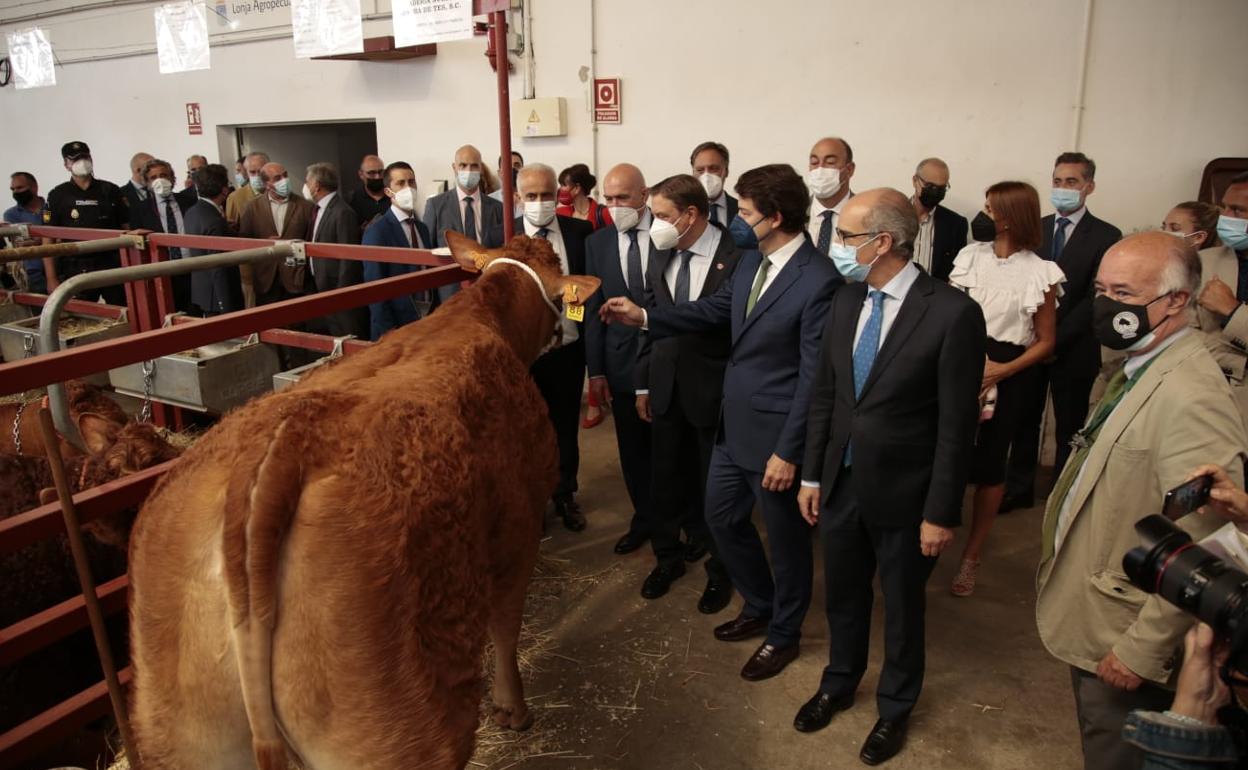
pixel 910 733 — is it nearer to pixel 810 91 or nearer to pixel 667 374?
pixel 667 374

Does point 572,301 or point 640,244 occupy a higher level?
point 640,244

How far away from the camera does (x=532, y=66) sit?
7.10 m

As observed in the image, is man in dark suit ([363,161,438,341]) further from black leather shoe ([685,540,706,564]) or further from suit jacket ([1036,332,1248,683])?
suit jacket ([1036,332,1248,683])

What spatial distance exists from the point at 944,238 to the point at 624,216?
8.23 feet

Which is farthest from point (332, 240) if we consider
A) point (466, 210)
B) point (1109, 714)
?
point (1109, 714)

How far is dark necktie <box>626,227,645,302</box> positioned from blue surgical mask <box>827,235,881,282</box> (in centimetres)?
132

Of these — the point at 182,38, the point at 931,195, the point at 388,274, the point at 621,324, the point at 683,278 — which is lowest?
the point at 621,324

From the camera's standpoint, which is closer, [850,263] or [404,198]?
[850,263]

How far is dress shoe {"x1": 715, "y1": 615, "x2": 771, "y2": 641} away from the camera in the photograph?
3.41 metres

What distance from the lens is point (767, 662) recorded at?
319cm

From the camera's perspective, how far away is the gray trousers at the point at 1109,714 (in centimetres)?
194

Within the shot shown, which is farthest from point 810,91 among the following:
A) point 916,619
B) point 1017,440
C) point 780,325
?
point 916,619

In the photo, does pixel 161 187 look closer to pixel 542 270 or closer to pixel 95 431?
pixel 95 431

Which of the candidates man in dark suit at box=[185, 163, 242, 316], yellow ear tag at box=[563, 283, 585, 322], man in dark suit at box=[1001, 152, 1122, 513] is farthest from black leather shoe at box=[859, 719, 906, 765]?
man in dark suit at box=[185, 163, 242, 316]
